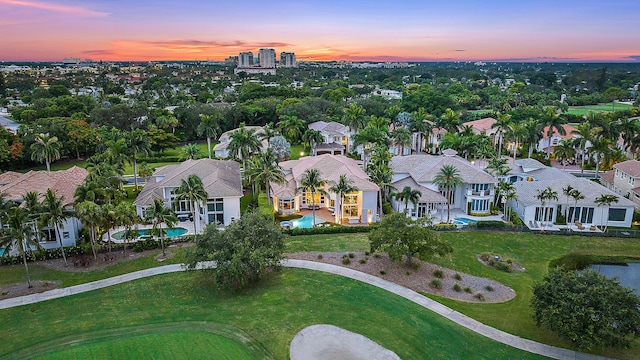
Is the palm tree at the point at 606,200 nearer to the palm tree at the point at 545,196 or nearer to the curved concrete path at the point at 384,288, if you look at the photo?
the palm tree at the point at 545,196

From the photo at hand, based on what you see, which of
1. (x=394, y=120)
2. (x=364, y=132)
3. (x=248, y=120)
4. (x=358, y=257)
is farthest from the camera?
(x=248, y=120)

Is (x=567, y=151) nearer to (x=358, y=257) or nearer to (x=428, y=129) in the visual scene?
(x=428, y=129)

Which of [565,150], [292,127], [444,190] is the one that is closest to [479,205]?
[444,190]

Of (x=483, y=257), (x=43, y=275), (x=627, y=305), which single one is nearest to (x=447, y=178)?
A: (x=483, y=257)

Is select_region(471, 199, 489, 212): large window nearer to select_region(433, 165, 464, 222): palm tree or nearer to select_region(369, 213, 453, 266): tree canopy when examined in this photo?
select_region(433, 165, 464, 222): palm tree

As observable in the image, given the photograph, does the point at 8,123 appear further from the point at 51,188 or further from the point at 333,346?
the point at 333,346

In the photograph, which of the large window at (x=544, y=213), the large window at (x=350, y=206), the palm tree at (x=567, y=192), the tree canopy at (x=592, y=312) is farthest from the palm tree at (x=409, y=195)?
the tree canopy at (x=592, y=312)
